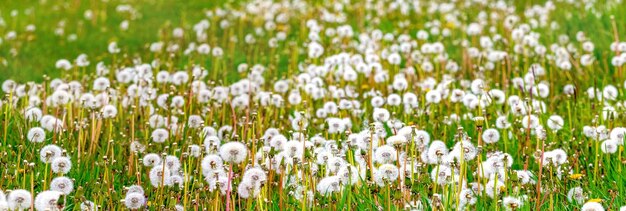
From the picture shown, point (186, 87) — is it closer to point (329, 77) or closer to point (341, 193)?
point (329, 77)

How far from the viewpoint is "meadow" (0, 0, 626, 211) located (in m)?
3.24

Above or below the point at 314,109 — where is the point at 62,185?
below

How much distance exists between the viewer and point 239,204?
10.8 ft

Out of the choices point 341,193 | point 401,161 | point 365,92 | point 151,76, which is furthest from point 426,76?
point 341,193

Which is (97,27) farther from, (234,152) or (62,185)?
(234,152)

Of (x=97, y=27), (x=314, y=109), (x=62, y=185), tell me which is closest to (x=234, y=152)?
(x=62, y=185)

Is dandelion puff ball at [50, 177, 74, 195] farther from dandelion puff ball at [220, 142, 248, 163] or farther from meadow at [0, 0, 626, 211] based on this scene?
dandelion puff ball at [220, 142, 248, 163]

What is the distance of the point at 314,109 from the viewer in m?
5.27

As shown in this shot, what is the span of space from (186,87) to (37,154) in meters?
1.99

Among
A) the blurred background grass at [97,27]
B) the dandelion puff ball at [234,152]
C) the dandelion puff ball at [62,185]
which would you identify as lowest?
the dandelion puff ball at [62,185]

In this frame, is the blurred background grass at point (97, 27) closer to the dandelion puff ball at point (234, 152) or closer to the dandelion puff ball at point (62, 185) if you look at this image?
the dandelion puff ball at point (62, 185)

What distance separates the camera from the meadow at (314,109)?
3.24 metres

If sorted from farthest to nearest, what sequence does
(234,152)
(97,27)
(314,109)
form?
(97,27) → (314,109) → (234,152)

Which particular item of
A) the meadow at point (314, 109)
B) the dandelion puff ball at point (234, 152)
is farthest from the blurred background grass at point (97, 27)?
the dandelion puff ball at point (234, 152)
